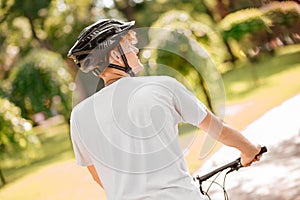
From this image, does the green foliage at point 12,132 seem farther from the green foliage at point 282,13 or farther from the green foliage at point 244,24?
the green foliage at point 282,13

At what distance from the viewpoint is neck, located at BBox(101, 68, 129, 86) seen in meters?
1.68

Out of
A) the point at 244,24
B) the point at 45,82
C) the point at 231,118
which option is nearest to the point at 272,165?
the point at 231,118

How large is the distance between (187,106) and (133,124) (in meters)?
0.16

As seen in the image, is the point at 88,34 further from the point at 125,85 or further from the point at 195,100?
the point at 195,100

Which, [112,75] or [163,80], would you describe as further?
[112,75]

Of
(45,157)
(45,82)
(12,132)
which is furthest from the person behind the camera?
(45,82)

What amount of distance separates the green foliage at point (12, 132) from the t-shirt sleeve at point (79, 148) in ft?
37.0

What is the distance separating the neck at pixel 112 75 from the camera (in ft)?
5.50

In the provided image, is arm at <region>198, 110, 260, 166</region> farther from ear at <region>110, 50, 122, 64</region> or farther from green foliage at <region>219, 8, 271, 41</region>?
green foliage at <region>219, 8, 271, 41</region>

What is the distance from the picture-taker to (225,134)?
5.55ft

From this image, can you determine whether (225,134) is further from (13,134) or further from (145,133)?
(13,134)

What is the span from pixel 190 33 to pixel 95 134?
10.2 m

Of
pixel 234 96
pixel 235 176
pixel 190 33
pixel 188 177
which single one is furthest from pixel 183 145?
pixel 234 96

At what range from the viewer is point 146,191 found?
158 centimetres
